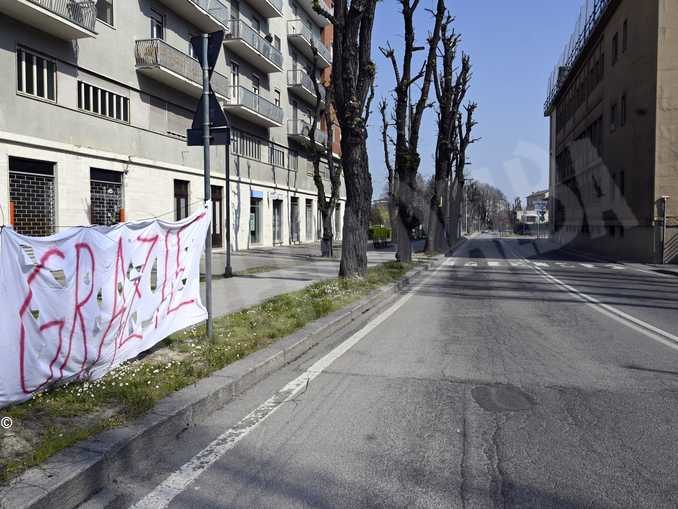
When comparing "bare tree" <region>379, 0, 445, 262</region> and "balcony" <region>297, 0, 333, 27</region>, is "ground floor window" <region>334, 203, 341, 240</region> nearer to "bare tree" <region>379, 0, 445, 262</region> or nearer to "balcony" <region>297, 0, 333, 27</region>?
"balcony" <region>297, 0, 333, 27</region>

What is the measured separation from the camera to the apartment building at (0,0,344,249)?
632 inches

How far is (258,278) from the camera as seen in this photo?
14203 millimetres

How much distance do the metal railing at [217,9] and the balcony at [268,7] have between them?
4009mm

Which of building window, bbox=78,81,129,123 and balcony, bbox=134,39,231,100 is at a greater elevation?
balcony, bbox=134,39,231,100

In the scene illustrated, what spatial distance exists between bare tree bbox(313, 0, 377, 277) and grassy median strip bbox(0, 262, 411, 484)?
4687 mm

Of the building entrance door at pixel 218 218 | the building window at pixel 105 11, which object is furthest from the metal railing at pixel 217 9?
the building entrance door at pixel 218 218

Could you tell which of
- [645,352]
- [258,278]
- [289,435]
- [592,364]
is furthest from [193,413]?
[258,278]

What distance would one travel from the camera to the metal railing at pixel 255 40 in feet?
92.8

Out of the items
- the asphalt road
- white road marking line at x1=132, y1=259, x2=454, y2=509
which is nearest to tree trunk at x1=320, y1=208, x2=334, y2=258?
the asphalt road

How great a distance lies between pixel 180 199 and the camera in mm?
24344

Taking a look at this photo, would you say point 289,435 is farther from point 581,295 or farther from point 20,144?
point 20,144

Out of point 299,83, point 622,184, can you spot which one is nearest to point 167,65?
point 299,83

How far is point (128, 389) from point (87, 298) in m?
0.76

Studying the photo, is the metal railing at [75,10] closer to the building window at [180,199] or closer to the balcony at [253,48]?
the building window at [180,199]
